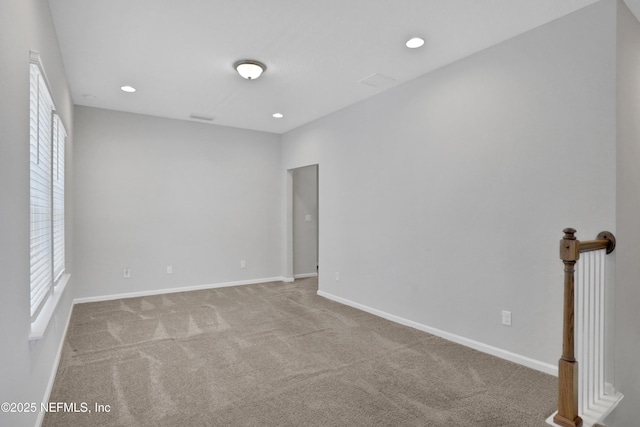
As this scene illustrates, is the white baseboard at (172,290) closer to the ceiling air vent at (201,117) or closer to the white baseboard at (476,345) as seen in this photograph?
the white baseboard at (476,345)

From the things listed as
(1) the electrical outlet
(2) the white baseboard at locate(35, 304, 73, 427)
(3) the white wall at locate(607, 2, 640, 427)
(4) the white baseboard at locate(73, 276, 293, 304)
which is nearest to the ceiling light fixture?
(3) the white wall at locate(607, 2, 640, 427)

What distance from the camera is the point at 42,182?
2385 mm

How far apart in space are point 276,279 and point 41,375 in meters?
4.33

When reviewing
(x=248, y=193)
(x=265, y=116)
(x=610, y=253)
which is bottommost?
(x=610, y=253)

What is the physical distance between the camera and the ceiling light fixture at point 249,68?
3.37 meters

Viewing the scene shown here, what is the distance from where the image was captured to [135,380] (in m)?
2.64

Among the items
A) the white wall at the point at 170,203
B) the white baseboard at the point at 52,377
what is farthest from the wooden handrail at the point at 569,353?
the white wall at the point at 170,203

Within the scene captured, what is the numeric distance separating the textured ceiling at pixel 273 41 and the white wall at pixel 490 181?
278mm

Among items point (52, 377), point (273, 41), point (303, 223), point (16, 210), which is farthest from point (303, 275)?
point (16, 210)

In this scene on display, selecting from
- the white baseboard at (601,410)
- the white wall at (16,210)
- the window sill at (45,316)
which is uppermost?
the white wall at (16,210)

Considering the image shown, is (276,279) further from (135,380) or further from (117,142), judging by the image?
(135,380)

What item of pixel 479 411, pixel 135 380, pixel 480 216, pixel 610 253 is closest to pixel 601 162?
pixel 610 253

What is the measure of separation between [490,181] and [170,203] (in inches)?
176

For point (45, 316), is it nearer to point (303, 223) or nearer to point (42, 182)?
point (42, 182)
